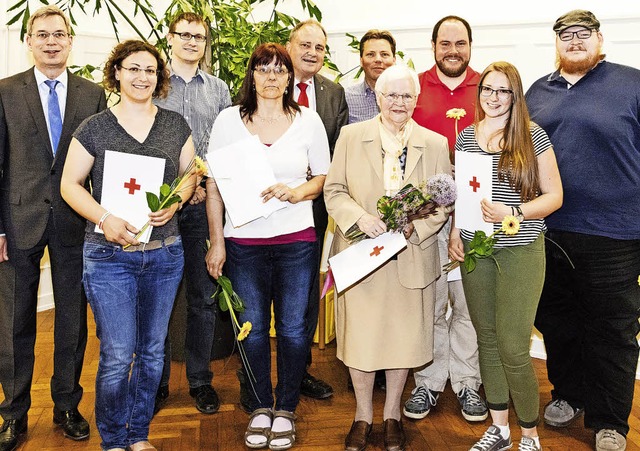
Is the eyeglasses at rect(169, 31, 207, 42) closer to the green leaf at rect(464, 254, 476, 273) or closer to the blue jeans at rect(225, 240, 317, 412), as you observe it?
the blue jeans at rect(225, 240, 317, 412)

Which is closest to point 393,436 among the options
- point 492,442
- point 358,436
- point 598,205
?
point 358,436

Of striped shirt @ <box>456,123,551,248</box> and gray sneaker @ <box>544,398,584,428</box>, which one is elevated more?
striped shirt @ <box>456,123,551,248</box>

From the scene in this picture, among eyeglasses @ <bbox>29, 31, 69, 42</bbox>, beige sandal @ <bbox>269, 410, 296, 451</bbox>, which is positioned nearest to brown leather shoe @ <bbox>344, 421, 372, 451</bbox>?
beige sandal @ <bbox>269, 410, 296, 451</bbox>

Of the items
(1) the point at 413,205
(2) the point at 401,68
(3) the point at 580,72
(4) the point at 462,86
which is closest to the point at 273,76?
(2) the point at 401,68

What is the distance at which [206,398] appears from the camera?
3.55 m

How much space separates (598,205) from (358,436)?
54.2 inches

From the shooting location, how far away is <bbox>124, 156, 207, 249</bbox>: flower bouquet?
2.61 metres

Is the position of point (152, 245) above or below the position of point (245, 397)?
above

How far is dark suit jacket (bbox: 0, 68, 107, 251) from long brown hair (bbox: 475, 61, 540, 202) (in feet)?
→ 5.58

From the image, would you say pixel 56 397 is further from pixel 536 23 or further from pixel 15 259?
pixel 536 23

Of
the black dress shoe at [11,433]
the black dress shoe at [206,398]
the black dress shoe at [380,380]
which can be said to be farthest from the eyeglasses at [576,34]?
the black dress shoe at [11,433]

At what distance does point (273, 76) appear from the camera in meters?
2.89

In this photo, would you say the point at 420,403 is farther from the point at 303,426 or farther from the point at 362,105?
the point at 362,105

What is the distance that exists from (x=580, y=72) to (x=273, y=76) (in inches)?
50.3
